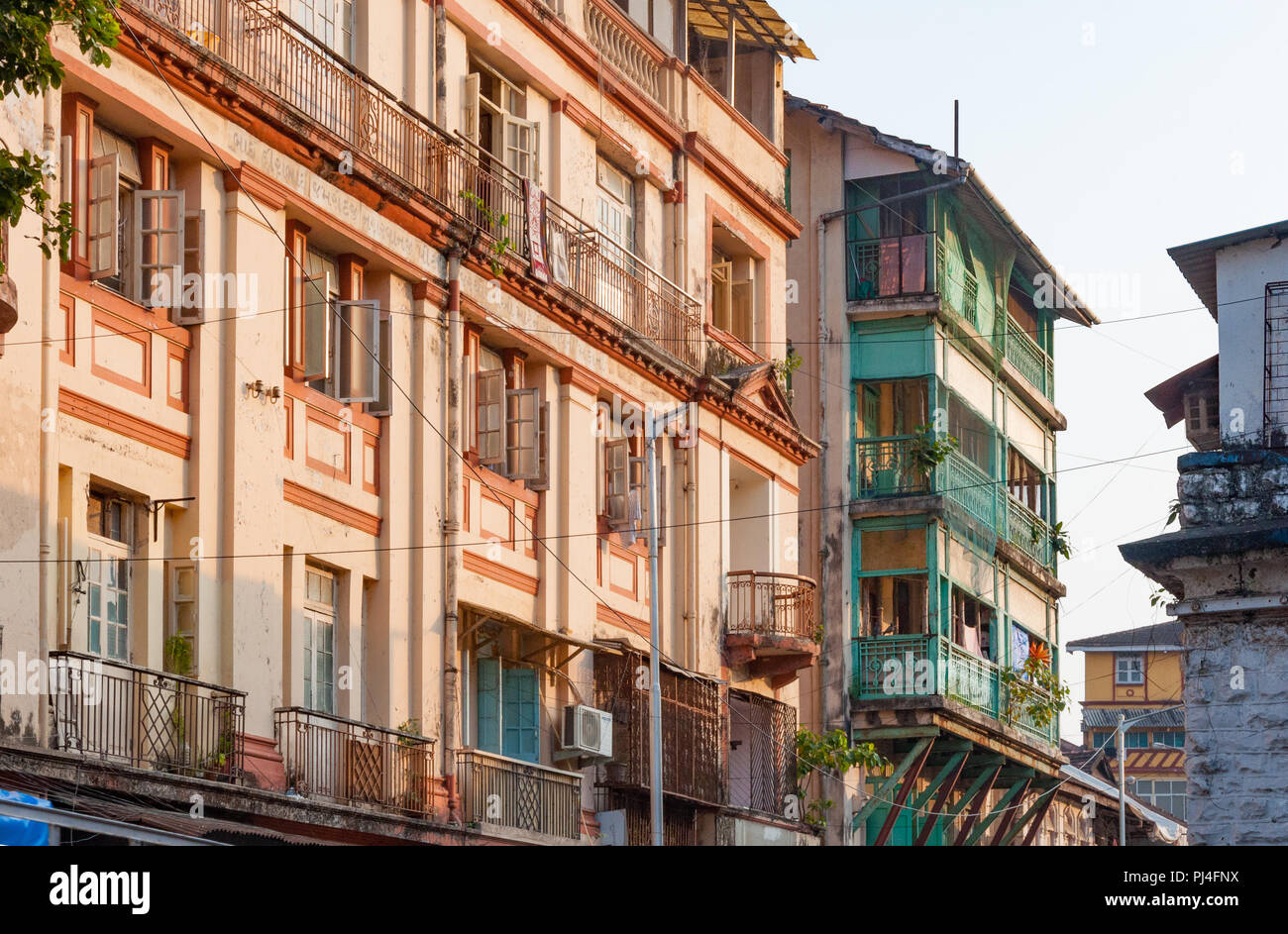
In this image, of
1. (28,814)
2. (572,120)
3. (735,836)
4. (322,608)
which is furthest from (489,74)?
(28,814)

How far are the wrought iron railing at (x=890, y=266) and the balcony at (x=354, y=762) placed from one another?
16008mm

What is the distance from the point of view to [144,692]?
1755 cm

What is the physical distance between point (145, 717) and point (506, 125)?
10.2m

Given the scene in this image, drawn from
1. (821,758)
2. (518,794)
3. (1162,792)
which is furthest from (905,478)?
(1162,792)

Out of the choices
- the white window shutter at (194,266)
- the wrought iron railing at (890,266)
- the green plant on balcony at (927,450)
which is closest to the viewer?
the white window shutter at (194,266)

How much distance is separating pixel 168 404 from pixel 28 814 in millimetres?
6232

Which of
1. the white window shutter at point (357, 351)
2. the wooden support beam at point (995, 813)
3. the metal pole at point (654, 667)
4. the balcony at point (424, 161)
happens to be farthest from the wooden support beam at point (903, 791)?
the white window shutter at point (357, 351)

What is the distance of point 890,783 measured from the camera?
34156mm

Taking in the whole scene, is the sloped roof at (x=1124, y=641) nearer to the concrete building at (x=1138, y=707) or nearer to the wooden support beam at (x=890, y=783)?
the concrete building at (x=1138, y=707)

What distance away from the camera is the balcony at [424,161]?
19891 mm

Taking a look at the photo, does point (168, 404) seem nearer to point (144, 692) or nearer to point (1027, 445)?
point (144, 692)

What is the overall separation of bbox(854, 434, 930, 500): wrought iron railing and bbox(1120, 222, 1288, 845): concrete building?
64.6 feet

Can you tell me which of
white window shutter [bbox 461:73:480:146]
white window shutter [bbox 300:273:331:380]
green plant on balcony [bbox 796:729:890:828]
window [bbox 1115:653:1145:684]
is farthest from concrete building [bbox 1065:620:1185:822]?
white window shutter [bbox 300:273:331:380]

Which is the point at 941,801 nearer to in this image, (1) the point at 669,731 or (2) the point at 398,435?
(1) the point at 669,731
